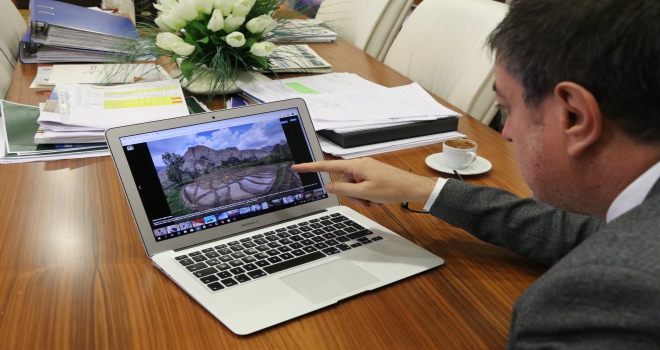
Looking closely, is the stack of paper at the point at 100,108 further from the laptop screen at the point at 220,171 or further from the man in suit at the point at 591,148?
the man in suit at the point at 591,148

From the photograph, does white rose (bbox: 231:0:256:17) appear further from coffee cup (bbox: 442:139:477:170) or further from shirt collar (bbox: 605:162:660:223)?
shirt collar (bbox: 605:162:660:223)

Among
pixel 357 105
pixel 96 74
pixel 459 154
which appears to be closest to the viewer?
pixel 459 154

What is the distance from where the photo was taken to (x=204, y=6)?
1.61m

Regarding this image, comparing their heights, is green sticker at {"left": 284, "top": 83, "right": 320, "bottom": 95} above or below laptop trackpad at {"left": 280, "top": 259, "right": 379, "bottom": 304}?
above

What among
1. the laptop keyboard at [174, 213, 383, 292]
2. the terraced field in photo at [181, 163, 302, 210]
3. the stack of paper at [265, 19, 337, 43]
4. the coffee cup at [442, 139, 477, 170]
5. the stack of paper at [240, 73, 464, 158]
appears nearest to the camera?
the laptop keyboard at [174, 213, 383, 292]

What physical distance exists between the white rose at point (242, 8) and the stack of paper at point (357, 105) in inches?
7.4

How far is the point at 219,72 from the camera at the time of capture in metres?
1.67

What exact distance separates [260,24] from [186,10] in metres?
0.19

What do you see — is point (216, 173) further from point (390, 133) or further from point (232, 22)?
point (232, 22)

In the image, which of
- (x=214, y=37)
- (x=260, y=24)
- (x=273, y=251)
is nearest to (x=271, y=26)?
(x=260, y=24)

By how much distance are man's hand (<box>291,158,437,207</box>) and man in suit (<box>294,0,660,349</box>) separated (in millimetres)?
249

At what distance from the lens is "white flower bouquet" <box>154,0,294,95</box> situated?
162 centimetres

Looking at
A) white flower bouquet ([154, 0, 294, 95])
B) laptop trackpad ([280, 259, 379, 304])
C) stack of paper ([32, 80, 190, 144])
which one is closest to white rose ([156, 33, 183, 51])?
white flower bouquet ([154, 0, 294, 95])

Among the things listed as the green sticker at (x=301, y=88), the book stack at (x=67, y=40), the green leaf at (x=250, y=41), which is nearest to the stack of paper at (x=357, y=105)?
the green sticker at (x=301, y=88)
